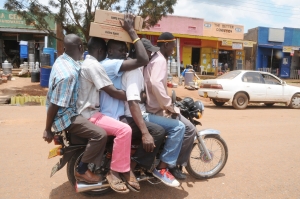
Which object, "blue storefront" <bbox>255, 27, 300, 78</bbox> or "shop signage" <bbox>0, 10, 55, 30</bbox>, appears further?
"blue storefront" <bbox>255, 27, 300, 78</bbox>

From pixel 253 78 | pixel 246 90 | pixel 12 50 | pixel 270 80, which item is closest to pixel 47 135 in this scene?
pixel 246 90

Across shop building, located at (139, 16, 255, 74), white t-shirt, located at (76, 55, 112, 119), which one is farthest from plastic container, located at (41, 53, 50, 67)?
white t-shirt, located at (76, 55, 112, 119)

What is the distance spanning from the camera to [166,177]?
3.03 meters

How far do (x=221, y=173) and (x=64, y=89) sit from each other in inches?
101

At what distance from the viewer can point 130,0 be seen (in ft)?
38.9

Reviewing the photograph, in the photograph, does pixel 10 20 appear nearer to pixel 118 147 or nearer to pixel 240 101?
pixel 240 101

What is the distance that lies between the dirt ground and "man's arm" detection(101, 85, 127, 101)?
1.19m

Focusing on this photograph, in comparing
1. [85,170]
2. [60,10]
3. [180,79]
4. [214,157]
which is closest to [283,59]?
[180,79]

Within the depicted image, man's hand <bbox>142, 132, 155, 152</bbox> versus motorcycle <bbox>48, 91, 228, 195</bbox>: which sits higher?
man's hand <bbox>142, 132, 155, 152</bbox>

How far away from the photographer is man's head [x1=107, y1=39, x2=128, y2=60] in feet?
9.32

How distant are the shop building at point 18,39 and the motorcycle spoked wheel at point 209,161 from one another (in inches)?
694

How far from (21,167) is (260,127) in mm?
5617

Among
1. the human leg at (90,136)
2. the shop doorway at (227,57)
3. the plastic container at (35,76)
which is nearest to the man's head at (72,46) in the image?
the human leg at (90,136)

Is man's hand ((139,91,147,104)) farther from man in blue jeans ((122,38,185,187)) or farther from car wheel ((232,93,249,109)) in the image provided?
car wheel ((232,93,249,109))
